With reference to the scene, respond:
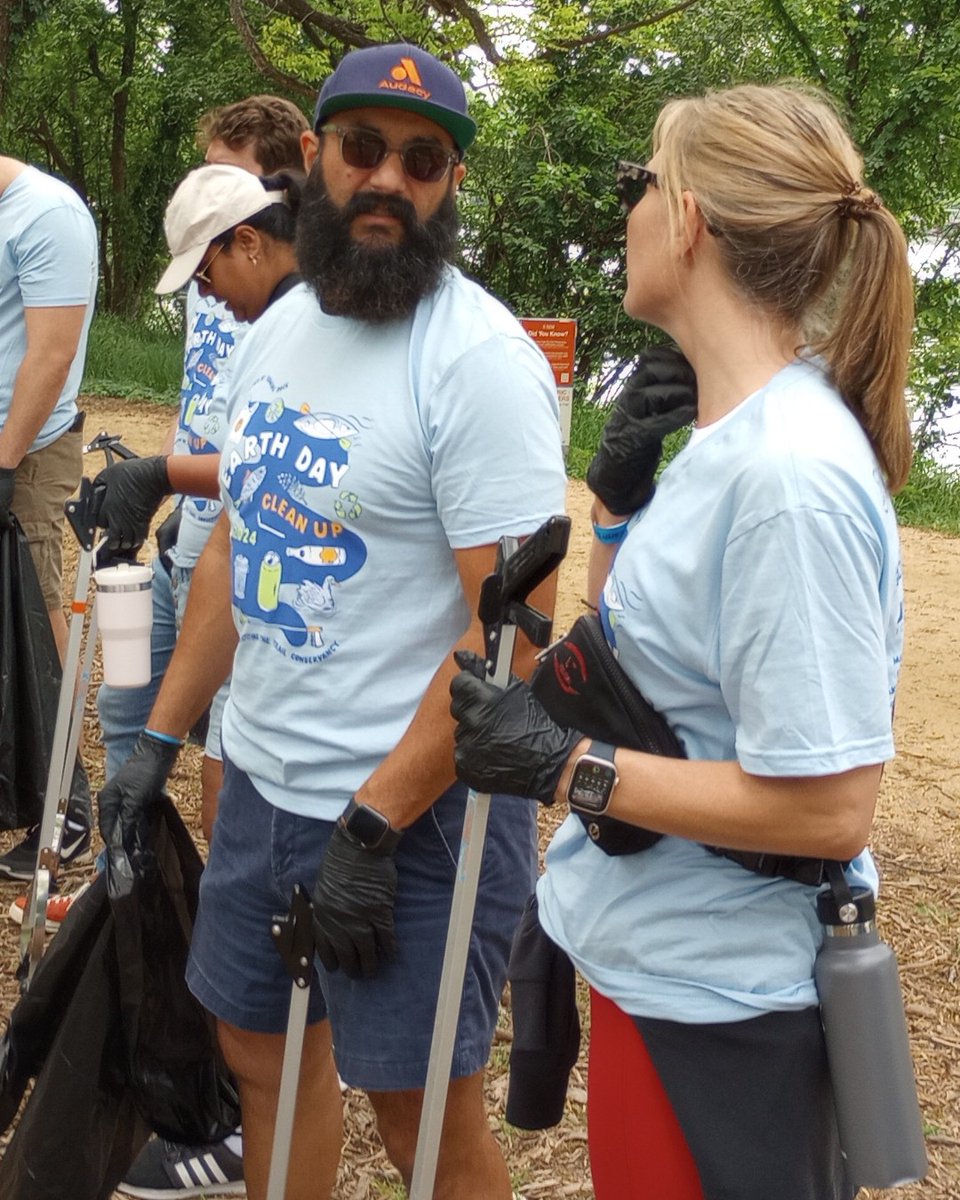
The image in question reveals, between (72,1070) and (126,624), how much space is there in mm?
937

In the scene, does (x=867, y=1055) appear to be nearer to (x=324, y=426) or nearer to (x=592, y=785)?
(x=592, y=785)

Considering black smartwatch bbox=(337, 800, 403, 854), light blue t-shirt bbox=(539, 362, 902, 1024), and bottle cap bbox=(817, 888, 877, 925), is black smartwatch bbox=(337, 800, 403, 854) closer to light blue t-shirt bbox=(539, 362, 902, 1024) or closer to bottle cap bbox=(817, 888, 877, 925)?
light blue t-shirt bbox=(539, 362, 902, 1024)

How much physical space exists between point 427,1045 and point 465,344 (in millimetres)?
1039

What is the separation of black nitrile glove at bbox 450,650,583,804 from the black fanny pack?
31 millimetres

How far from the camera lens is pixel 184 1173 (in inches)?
110

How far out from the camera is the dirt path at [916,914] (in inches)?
117

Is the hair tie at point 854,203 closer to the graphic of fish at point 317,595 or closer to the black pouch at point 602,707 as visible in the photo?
the black pouch at point 602,707

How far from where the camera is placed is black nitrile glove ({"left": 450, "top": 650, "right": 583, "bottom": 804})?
5.26ft

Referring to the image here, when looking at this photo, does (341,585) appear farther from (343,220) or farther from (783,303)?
(783,303)

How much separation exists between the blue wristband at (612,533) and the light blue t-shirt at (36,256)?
7.57 feet

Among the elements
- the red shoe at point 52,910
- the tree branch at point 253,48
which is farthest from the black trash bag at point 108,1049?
the tree branch at point 253,48

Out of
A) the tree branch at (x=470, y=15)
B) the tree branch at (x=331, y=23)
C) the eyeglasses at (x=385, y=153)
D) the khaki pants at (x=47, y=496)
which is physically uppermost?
the tree branch at (x=470, y=15)

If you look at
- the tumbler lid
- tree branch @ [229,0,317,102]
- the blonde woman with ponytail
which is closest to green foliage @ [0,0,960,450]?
tree branch @ [229,0,317,102]

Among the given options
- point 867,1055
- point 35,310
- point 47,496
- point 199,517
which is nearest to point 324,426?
point 867,1055
